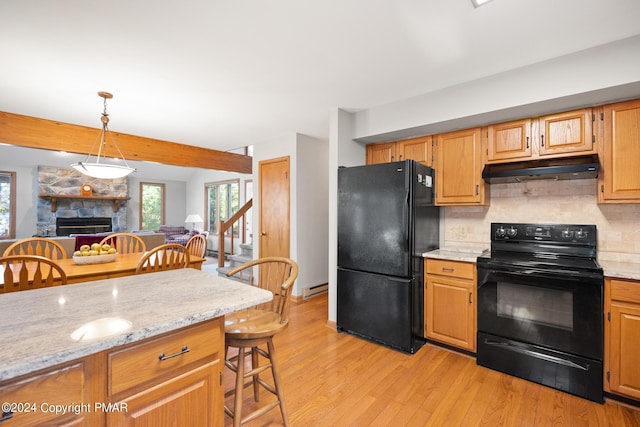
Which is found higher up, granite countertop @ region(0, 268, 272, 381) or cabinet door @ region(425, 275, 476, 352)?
granite countertop @ region(0, 268, 272, 381)

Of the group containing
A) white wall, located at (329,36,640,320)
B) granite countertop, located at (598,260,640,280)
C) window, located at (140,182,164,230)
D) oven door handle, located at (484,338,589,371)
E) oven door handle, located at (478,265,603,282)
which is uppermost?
white wall, located at (329,36,640,320)

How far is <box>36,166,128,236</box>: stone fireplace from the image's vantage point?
736 cm

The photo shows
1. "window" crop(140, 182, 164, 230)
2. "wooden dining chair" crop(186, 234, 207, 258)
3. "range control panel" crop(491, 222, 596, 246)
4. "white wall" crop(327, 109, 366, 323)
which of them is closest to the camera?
"range control panel" crop(491, 222, 596, 246)

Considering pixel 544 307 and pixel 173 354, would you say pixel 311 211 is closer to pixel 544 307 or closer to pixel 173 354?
pixel 544 307

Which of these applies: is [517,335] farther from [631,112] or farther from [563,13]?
[563,13]

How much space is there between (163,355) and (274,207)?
137 inches

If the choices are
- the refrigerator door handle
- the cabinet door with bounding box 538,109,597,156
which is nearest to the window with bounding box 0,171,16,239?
the refrigerator door handle

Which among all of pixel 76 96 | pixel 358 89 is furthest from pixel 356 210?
pixel 76 96

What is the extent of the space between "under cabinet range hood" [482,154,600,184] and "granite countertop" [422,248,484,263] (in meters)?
0.70

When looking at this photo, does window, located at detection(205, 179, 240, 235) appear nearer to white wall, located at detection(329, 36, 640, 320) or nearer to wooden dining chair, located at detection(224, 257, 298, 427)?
white wall, located at detection(329, 36, 640, 320)

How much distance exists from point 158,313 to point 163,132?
3.83 m

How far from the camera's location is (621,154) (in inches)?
82.6

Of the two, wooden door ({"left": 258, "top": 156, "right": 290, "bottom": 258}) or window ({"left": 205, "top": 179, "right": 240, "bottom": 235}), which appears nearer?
wooden door ({"left": 258, "top": 156, "right": 290, "bottom": 258})

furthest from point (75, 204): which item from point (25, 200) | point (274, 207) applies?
point (274, 207)
